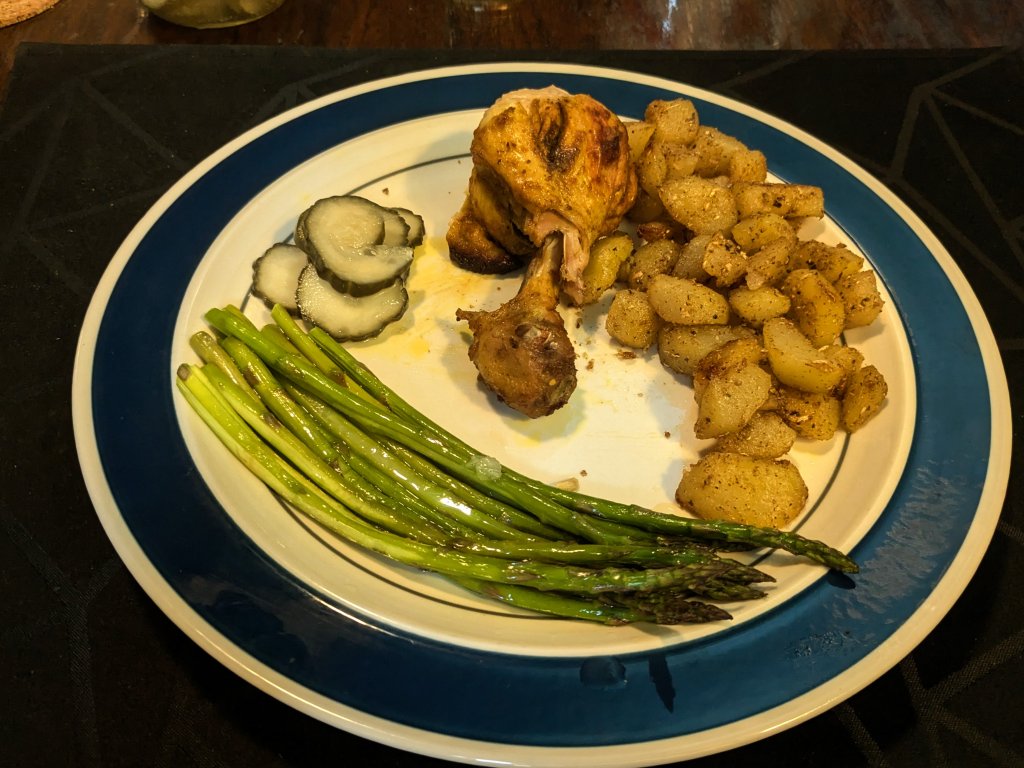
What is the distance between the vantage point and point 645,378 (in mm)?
2381

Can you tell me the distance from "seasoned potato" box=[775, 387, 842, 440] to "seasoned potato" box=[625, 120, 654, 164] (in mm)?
898

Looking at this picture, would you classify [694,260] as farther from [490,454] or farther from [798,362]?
[490,454]

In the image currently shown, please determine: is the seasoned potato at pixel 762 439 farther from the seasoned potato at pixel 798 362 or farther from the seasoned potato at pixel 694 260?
the seasoned potato at pixel 694 260

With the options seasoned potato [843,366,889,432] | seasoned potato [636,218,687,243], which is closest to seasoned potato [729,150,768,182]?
seasoned potato [636,218,687,243]

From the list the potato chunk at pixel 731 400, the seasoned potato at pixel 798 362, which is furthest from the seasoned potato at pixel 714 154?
the potato chunk at pixel 731 400

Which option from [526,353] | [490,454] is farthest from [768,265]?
[490,454]

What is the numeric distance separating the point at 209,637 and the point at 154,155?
6.55 ft

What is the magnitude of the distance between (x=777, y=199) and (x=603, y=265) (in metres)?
0.57

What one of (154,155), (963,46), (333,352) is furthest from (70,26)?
(963,46)

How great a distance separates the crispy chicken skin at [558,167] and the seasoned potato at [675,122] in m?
0.22

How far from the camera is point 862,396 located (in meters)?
2.15

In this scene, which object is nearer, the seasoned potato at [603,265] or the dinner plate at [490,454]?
the dinner plate at [490,454]

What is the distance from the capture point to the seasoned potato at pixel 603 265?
242 centimetres

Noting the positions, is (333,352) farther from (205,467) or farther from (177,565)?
(177,565)
